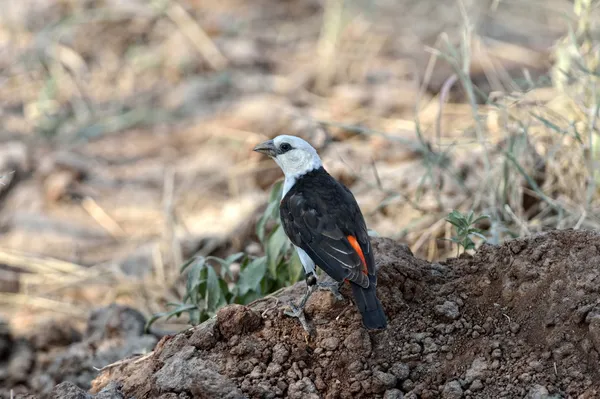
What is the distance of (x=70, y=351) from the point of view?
5.48 m

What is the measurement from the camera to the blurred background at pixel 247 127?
591 centimetres

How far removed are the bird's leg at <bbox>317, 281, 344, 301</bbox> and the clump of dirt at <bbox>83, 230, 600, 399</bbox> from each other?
34 mm

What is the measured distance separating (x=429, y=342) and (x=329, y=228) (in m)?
0.81

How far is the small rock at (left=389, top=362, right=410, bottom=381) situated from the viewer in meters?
3.66

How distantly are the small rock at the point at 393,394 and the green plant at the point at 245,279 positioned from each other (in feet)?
4.34

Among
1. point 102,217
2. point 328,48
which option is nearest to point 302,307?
point 102,217

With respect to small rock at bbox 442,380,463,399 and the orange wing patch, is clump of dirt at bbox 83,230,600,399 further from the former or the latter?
the orange wing patch

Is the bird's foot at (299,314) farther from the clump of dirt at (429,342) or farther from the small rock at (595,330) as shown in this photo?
the small rock at (595,330)

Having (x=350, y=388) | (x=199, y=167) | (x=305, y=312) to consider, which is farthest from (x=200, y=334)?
(x=199, y=167)

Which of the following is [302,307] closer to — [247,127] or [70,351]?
[70,351]

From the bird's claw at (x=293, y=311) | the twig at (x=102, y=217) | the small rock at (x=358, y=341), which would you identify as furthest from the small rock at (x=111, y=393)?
the twig at (x=102, y=217)

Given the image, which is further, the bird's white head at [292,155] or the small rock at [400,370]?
the bird's white head at [292,155]

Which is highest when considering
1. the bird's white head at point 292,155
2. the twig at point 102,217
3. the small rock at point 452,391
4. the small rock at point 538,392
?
the bird's white head at point 292,155

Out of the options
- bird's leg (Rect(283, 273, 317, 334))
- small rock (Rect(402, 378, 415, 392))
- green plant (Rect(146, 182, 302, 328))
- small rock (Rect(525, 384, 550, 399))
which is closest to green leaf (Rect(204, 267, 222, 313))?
green plant (Rect(146, 182, 302, 328))
